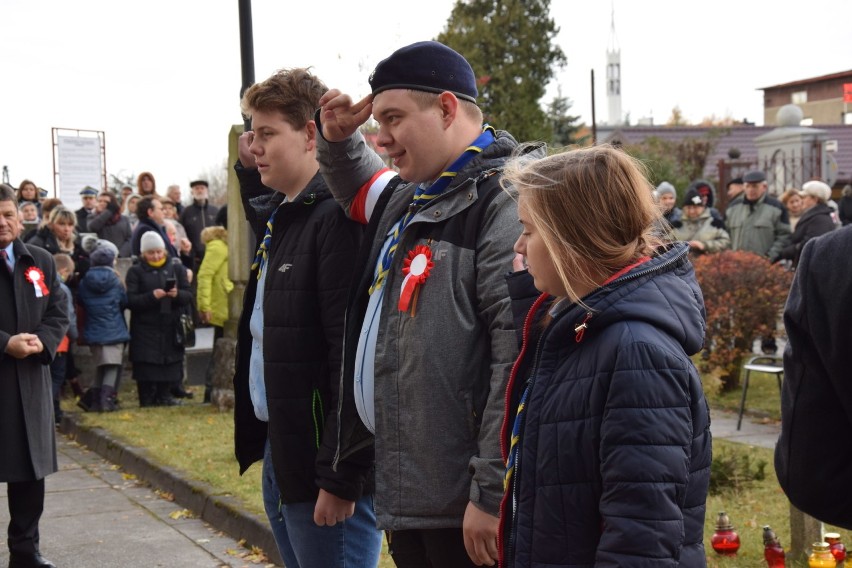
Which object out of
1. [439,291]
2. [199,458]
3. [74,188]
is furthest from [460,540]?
[74,188]

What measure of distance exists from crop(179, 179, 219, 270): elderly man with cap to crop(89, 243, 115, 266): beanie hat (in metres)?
3.16

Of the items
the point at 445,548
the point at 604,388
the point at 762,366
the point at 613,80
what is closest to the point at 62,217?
the point at 762,366

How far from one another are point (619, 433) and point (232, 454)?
22.4 feet

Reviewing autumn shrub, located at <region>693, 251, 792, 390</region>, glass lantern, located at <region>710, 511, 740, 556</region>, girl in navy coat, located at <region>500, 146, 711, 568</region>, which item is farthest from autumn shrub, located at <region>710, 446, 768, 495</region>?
girl in navy coat, located at <region>500, 146, 711, 568</region>

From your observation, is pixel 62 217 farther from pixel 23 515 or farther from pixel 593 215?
pixel 593 215

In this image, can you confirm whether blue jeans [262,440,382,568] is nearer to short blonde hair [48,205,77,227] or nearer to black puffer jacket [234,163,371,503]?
black puffer jacket [234,163,371,503]

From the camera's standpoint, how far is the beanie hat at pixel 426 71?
10.2ft

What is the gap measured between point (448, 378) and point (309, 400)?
835 millimetres

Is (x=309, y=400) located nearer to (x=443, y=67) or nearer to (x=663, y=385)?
(x=443, y=67)

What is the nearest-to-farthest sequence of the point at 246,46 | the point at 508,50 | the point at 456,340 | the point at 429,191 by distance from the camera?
the point at 456,340 → the point at 429,191 → the point at 246,46 → the point at 508,50

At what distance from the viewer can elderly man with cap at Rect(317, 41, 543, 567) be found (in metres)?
2.86

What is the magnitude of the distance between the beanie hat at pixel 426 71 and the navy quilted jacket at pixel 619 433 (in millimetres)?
894

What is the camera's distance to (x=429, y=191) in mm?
3107

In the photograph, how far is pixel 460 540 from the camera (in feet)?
9.81
